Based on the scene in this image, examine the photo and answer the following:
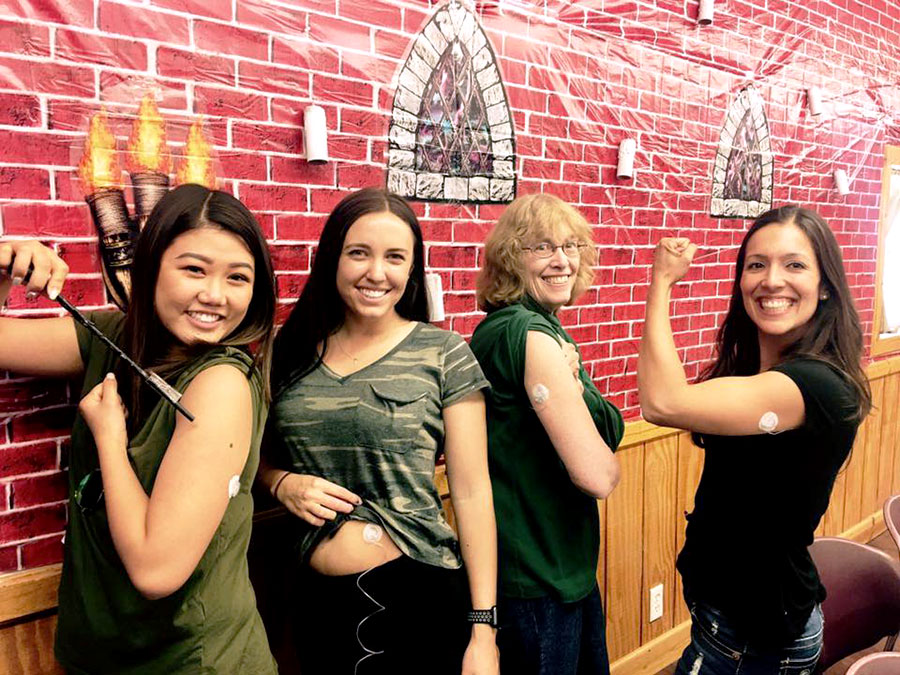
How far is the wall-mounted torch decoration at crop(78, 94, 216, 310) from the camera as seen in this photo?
4.69ft

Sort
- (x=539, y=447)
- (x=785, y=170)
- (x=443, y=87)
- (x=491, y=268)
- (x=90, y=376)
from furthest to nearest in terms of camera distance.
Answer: (x=785, y=170), (x=443, y=87), (x=491, y=268), (x=539, y=447), (x=90, y=376)

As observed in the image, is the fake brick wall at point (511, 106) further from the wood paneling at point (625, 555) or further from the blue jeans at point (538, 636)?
the blue jeans at point (538, 636)

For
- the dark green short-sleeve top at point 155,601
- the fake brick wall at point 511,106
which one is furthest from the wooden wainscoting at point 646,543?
the dark green short-sleeve top at point 155,601

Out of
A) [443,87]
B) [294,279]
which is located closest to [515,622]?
[294,279]

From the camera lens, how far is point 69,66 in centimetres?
138

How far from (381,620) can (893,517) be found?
174 cm

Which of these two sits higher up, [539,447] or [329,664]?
[539,447]

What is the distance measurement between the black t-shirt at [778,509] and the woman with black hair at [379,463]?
526 mm

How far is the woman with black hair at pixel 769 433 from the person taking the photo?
4.71 feet

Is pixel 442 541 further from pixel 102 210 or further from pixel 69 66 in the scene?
pixel 69 66

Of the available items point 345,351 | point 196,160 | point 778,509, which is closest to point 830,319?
point 778,509

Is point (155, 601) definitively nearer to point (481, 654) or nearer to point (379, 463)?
point (379, 463)

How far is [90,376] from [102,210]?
1.24 ft

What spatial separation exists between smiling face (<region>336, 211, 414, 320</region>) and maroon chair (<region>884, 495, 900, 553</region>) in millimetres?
1724
